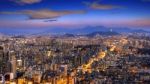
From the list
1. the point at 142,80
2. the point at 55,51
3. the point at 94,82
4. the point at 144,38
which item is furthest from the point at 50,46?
the point at 142,80

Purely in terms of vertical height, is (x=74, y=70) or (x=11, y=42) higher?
(x=11, y=42)

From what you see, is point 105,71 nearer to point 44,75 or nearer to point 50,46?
point 44,75

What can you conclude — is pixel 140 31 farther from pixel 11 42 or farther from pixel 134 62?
pixel 11 42

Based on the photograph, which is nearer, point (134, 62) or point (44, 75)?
point (44, 75)

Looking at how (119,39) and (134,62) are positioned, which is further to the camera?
(119,39)

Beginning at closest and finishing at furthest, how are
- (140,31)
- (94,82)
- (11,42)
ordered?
(94,82)
(140,31)
(11,42)

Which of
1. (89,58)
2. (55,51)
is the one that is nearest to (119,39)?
(89,58)

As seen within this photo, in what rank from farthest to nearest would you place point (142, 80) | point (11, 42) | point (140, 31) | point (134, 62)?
point (11, 42), point (140, 31), point (134, 62), point (142, 80)

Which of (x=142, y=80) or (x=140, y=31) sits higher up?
(x=140, y=31)

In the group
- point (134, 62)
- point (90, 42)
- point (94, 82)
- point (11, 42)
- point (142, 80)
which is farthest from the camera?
point (90, 42)

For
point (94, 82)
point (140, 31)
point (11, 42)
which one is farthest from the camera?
point (11, 42)
